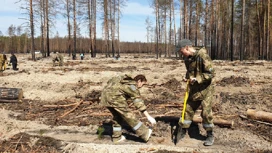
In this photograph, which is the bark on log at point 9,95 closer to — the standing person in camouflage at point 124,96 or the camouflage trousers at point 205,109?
the standing person in camouflage at point 124,96

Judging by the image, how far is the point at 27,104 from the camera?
29.5 ft

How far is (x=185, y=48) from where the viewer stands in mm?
4930

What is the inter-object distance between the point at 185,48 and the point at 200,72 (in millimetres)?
544

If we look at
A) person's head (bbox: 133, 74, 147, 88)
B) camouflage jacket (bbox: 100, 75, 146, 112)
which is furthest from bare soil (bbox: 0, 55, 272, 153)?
person's head (bbox: 133, 74, 147, 88)

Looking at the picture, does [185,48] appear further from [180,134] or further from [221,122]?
[221,122]

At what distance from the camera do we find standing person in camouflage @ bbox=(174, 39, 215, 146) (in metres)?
4.89

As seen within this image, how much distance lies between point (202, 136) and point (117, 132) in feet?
5.92

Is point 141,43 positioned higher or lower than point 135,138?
higher

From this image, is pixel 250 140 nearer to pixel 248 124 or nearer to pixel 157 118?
pixel 248 124

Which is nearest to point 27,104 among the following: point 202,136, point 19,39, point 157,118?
point 157,118

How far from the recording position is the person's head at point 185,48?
16.1 feet

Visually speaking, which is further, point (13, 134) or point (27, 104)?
point (27, 104)

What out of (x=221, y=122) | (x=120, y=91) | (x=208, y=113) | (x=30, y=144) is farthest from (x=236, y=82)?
(x=30, y=144)

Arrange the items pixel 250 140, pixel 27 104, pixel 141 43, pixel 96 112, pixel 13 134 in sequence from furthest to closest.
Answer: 1. pixel 141 43
2. pixel 27 104
3. pixel 96 112
4. pixel 13 134
5. pixel 250 140
